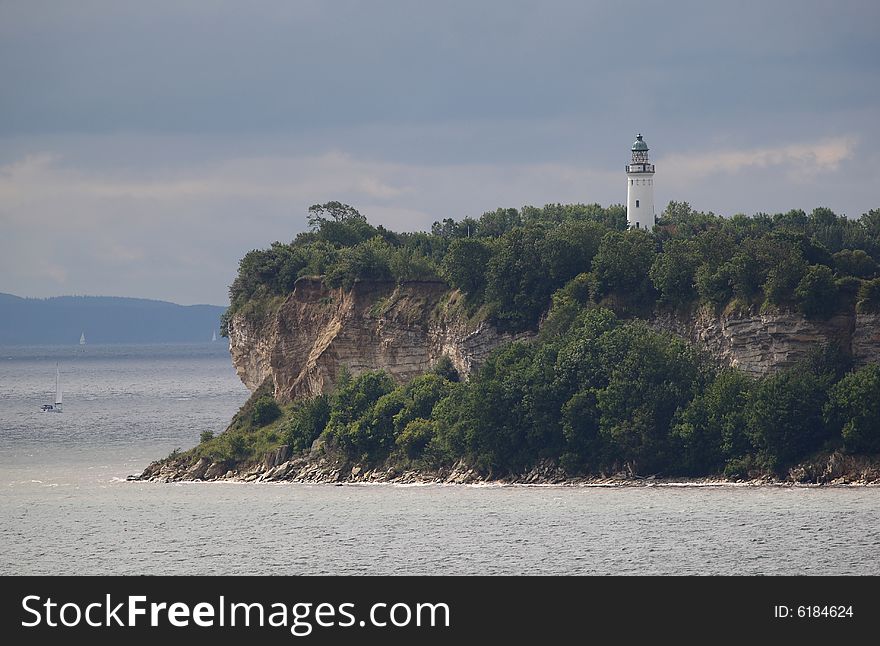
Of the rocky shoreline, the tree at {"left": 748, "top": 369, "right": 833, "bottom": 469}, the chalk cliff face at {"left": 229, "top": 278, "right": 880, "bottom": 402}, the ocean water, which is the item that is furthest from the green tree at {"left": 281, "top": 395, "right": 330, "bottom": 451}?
the tree at {"left": 748, "top": 369, "right": 833, "bottom": 469}

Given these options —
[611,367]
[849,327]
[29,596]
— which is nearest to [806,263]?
[849,327]

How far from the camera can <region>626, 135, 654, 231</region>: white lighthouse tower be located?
4737 inches

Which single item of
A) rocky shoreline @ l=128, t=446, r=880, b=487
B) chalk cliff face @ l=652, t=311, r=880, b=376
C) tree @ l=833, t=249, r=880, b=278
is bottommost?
rocky shoreline @ l=128, t=446, r=880, b=487

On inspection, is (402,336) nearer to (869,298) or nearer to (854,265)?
(854,265)

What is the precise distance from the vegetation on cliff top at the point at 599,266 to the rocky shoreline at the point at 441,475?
986cm

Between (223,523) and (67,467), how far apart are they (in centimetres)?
3627

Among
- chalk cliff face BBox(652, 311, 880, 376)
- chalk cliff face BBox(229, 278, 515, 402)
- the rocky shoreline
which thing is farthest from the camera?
chalk cliff face BBox(229, 278, 515, 402)

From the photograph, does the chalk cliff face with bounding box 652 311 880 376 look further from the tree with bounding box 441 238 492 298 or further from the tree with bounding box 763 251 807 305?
the tree with bounding box 441 238 492 298

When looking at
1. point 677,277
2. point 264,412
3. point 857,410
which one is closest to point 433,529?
point 857,410

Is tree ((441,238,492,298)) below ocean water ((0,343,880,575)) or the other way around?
the other way around

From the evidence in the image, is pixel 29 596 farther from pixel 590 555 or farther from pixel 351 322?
pixel 351 322

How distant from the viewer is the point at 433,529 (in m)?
77.4

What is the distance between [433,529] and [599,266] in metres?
29.4

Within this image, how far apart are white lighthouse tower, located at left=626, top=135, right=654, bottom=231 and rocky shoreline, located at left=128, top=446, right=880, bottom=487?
32127 millimetres
